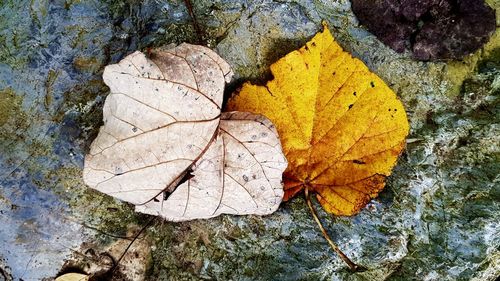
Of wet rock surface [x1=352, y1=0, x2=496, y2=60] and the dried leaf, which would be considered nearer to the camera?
the dried leaf

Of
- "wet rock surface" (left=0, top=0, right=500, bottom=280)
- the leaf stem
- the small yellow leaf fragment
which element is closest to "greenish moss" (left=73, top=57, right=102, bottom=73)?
"wet rock surface" (left=0, top=0, right=500, bottom=280)

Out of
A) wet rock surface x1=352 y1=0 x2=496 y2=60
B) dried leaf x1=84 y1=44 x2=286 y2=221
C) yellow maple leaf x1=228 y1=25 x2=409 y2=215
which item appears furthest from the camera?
wet rock surface x1=352 y1=0 x2=496 y2=60

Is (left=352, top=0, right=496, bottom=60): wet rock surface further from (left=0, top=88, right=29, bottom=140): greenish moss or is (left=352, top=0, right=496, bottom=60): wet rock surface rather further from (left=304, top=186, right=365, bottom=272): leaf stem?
(left=0, top=88, right=29, bottom=140): greenish moss

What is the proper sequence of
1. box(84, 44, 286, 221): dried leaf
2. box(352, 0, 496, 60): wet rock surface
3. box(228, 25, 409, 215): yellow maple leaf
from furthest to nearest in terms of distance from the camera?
1. box(352, 0, 496, 60): wet rock surface
2. box(228, 25, 409, 215): yellow maple leaf
3. box(84, 44, 286, 221): dried leaf

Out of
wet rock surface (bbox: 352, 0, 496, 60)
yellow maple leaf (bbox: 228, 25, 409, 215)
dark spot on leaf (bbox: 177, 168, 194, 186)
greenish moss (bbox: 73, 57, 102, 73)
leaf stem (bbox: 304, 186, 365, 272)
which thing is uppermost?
wet rock surface (bbox: 352, 0, 496, 60)

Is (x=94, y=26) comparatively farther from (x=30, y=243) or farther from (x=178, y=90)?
(x=30, y=243)

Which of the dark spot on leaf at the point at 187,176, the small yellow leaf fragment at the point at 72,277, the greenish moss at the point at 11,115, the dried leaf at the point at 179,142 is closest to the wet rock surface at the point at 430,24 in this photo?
the dried leaf at the point at 179,142

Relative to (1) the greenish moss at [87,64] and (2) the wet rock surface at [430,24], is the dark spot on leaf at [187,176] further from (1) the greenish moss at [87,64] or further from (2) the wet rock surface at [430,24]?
(2) the wet rock surface at [430,24]
